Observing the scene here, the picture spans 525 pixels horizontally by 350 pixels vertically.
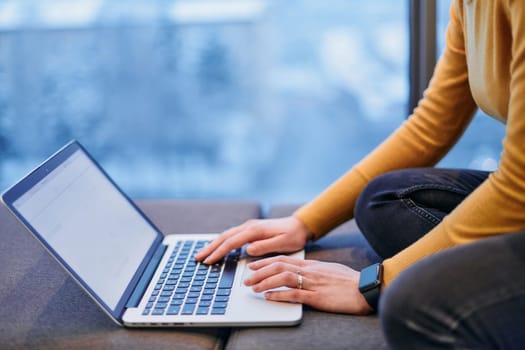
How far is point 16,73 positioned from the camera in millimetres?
2289

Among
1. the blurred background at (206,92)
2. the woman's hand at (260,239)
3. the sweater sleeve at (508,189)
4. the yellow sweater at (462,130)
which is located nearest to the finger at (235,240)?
the woman's hand at (260,239)

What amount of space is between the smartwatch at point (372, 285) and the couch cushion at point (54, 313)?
21cm

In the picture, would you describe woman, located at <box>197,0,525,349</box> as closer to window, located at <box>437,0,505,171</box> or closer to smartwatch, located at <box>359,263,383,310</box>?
smartwatch, located at <box>359,263,383,310</box>

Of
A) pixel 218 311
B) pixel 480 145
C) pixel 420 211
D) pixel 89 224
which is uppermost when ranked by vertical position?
pixel 89 224

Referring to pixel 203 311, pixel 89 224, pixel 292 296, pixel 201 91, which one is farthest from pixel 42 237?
pixel 201 91

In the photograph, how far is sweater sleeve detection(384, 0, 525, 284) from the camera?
0.82 metres

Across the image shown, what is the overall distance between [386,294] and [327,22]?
1.56m

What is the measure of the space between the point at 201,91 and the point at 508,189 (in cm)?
158

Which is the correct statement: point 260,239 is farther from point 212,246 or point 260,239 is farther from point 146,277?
point 146,277

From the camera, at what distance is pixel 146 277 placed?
108cm

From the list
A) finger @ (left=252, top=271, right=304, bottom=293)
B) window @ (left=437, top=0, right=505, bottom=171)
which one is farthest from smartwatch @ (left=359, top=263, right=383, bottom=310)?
window @ (left=437, top=0, right=505, bottom=171)

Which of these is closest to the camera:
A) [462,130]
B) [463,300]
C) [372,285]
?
[463,300]

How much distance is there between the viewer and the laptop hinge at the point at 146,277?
99 cm

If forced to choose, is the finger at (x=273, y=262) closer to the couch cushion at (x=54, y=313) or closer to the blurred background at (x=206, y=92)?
the couch cushion at (x=54, y=313)
